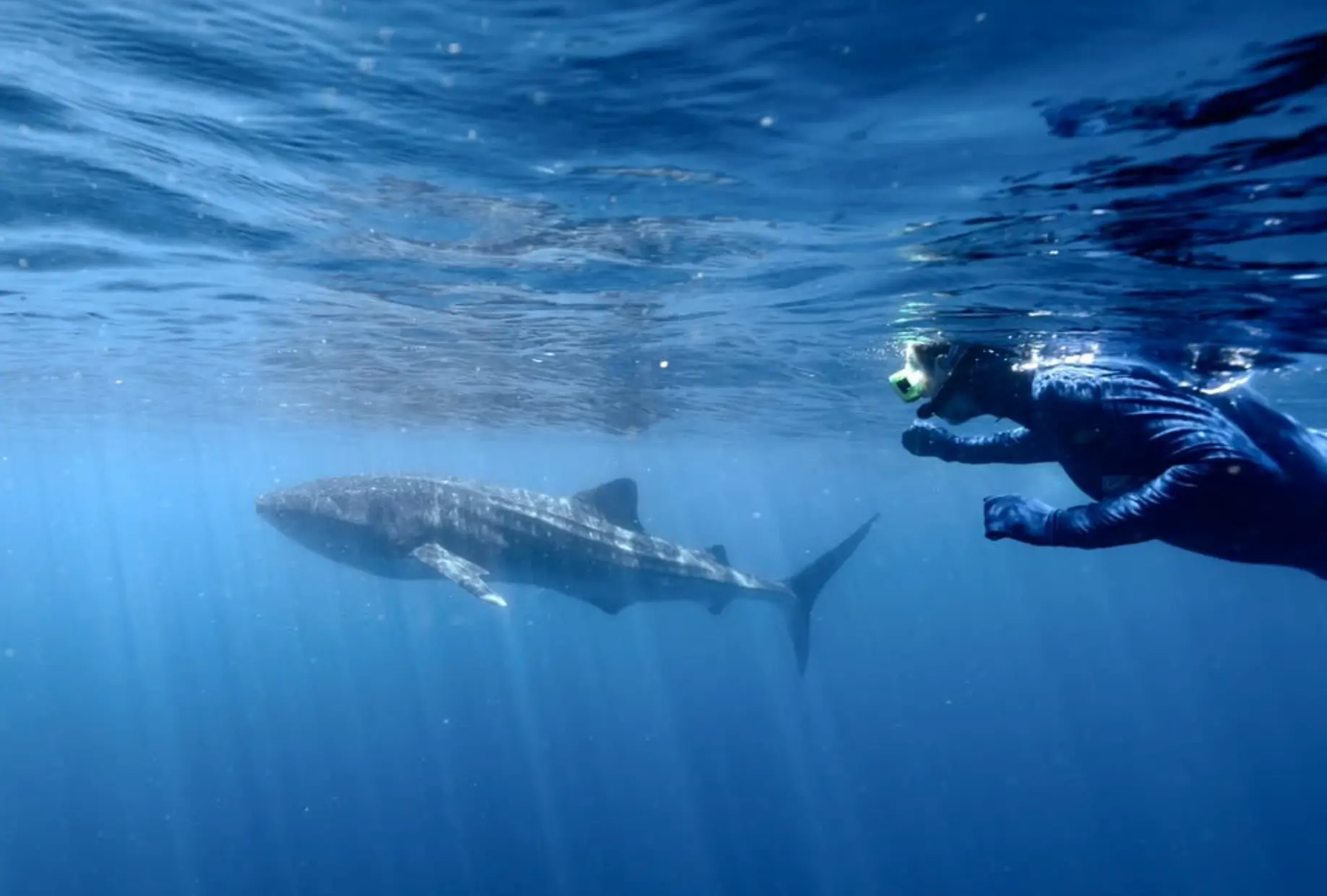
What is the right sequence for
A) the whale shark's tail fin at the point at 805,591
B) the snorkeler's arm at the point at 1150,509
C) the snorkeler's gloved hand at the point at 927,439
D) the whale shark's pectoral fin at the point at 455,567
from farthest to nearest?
the whale shark's tail fin at the point at 805,591, the whale shark's pectoral fin at the point at 455,567, the snorkeler's gloved hand at the point at 927,439, the snorkeler's arm at the point at 1150,509

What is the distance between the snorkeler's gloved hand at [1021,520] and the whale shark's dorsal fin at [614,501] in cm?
1337

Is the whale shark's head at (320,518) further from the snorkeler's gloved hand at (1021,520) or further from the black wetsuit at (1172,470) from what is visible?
the snorkeler's gloved hand at (1021,520)

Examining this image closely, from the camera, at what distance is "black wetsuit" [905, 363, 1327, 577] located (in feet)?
17.6

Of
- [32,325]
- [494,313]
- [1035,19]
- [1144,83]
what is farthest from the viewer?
[32,325]

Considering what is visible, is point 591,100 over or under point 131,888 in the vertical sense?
over

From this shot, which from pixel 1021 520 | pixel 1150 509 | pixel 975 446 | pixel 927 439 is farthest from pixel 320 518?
pixel 1150 509

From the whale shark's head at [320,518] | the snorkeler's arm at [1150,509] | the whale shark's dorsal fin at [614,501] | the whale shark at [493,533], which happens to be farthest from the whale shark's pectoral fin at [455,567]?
the snorkeler's arm at [1150,509]

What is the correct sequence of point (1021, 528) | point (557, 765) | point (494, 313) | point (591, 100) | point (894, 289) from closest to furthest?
point (1021, 528) < point (591, 100) < point (894, 289) < point (494, 313) < point (557, 765)

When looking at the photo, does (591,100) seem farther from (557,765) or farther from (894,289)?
(557,765)

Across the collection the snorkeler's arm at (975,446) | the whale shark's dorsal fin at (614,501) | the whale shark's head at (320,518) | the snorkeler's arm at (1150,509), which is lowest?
the snorkeler's arm at (1150,509)

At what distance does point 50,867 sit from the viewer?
84.4 feet

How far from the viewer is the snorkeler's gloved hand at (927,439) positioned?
7840 millimetres

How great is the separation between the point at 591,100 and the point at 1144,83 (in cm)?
480

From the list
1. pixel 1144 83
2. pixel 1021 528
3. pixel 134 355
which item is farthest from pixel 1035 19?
pixel 134 355
